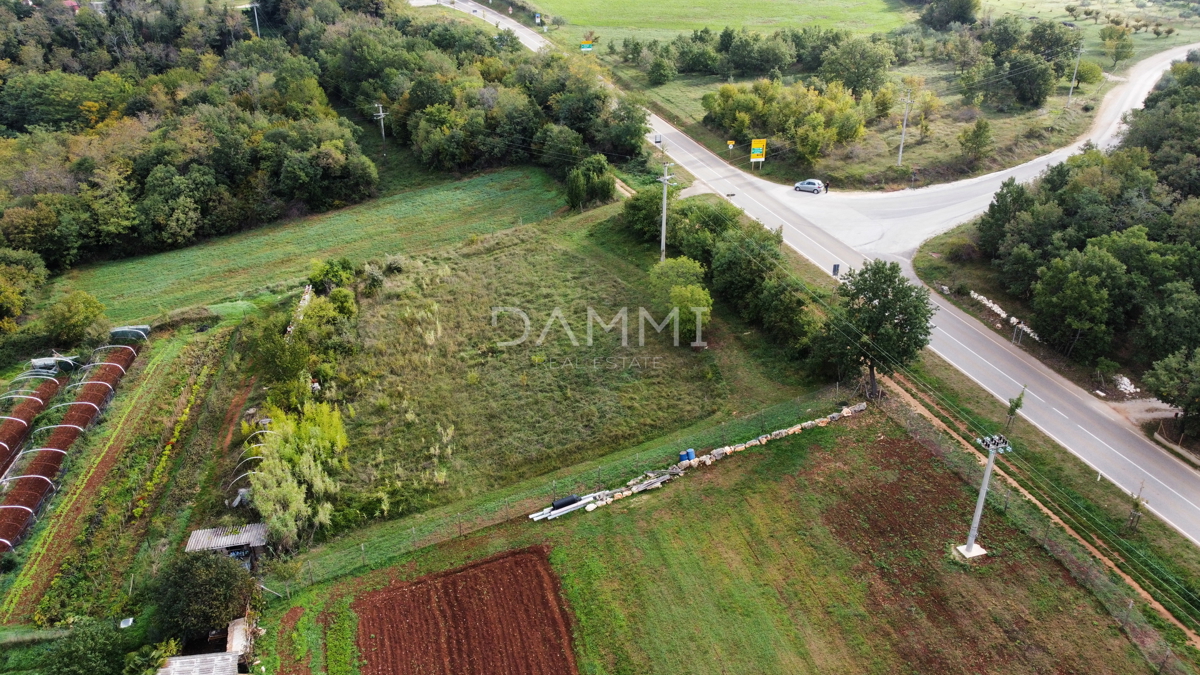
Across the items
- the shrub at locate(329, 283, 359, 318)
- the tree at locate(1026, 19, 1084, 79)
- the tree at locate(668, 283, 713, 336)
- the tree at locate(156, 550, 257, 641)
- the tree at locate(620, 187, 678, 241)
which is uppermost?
the tree at locate(1026, 19, 1084, 79)

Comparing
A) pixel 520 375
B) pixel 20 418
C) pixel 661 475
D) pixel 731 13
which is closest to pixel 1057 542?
pixel 661 475

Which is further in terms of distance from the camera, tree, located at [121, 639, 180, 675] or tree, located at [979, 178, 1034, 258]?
tree, located at [979, 178, 1034, 258]

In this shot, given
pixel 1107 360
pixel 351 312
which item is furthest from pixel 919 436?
pixel 351 312

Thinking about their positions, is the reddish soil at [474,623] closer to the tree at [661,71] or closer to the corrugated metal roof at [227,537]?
the corrugated metal roof at [227,537]

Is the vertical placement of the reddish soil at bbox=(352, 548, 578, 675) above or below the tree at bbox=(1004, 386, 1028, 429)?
below

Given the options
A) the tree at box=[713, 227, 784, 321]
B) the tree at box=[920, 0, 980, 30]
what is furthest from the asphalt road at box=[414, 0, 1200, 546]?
the tree at box=[920, 0, 980, 30]

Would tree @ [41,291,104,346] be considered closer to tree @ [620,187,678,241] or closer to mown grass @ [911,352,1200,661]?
tree @ [620,187,678,241]

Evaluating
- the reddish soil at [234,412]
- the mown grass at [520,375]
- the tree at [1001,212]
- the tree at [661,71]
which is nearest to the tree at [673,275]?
the mown grass at [520,375]
